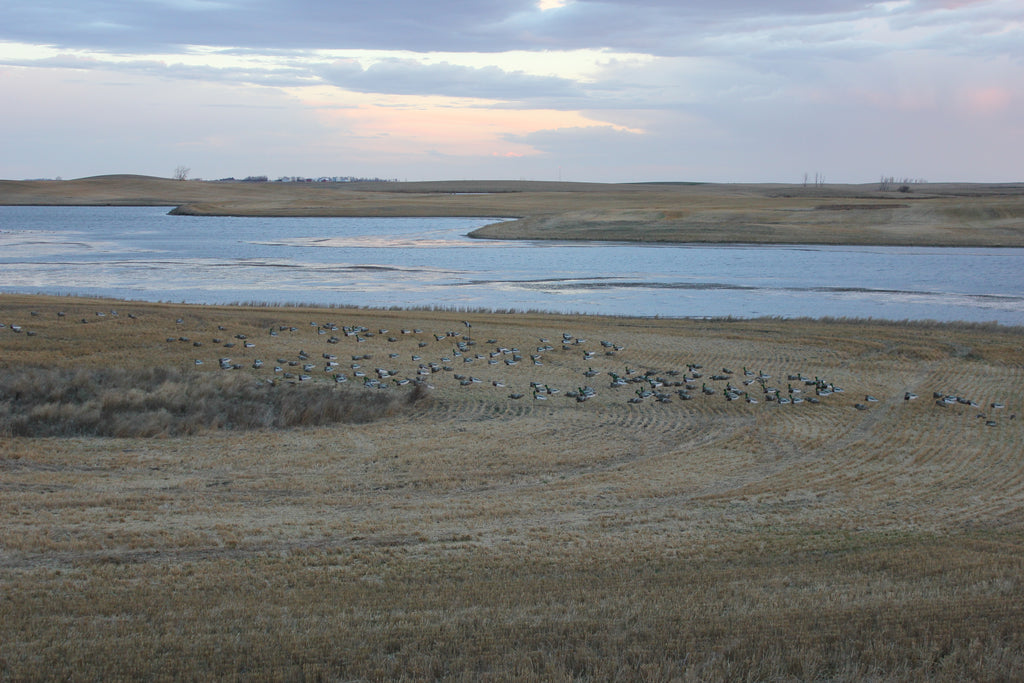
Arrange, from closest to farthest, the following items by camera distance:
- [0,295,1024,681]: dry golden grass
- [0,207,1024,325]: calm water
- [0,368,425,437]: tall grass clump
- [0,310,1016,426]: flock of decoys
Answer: [0,295,1024,681]: dry golden grass < [0,368,425,437]: tall grass clump < [0,310,1016,426]: flock of decoys < [0,207,1024,325]: calm water

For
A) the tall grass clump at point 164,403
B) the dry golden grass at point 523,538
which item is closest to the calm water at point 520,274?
the dry golden grass at point 523,538

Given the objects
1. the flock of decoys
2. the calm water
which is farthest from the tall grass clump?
the calm water

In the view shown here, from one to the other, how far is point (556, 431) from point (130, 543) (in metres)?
9.28

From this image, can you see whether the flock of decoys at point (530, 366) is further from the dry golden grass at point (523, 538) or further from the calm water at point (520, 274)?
the calm water at point (520, 274)

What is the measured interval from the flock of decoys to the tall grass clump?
1353mm

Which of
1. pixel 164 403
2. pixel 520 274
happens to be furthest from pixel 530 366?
pixel 520 274

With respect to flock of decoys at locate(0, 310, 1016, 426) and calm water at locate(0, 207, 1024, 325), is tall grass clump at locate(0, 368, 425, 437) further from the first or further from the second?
calm water at locate(0, 207, 1024, 325)

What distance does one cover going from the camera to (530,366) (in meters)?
25.0

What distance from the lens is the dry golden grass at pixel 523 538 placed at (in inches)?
279

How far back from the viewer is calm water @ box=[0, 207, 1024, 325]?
43656 mm

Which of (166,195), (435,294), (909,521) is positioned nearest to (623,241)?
(435,294)

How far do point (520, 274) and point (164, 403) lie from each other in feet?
132

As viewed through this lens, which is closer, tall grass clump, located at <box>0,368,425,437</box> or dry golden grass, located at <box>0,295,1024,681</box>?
dry golden grass, located at <box>0,295,1024,681</box>

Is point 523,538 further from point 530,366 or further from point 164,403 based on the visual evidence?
point 530,366
